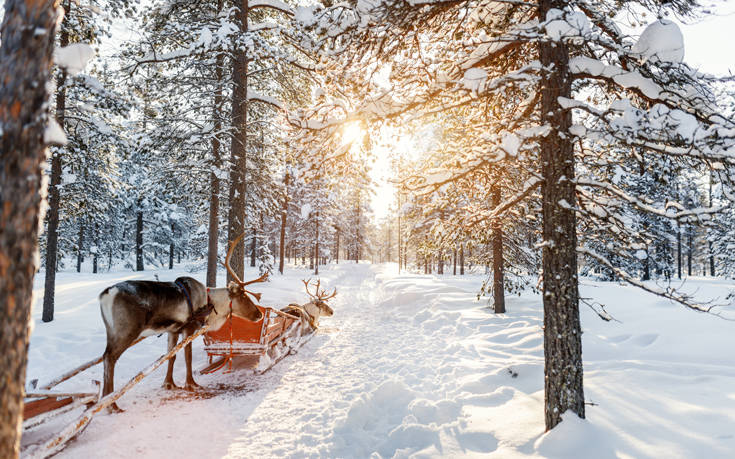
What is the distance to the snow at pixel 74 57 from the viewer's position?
1794 millimetres

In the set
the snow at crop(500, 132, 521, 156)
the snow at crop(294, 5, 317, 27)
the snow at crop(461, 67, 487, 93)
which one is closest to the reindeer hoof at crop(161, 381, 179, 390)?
the snow at crop(294, 5, 317, 27)

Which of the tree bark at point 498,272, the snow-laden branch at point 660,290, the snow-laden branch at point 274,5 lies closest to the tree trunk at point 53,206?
the snow-laden branch at point 274,5

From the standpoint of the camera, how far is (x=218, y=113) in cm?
1127

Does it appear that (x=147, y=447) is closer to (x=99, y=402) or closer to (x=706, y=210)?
(x=99, y=402)

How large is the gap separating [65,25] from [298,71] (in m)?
Answer: 6.09

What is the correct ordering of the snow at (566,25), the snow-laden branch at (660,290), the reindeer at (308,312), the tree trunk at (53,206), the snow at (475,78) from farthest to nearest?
the reindeer at (308,312) → the tree trunk at (53,206) → the snow at (475,78) → the snow-laden branch at (660,290) → the snow at (566,25)

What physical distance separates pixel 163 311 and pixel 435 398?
14.9ft

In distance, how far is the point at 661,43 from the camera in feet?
11.4

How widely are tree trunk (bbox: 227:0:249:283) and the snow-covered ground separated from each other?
11.9 feet

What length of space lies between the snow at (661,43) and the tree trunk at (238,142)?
957 cm

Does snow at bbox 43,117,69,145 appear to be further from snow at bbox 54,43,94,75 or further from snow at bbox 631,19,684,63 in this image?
snow at bbox 631,19,684,63

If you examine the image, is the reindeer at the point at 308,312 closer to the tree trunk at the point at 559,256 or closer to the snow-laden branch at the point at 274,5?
the tree trunk at the point at 559,256

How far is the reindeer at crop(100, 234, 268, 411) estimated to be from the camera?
15.7 feet

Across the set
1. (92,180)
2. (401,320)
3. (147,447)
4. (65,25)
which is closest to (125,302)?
(147,447)
